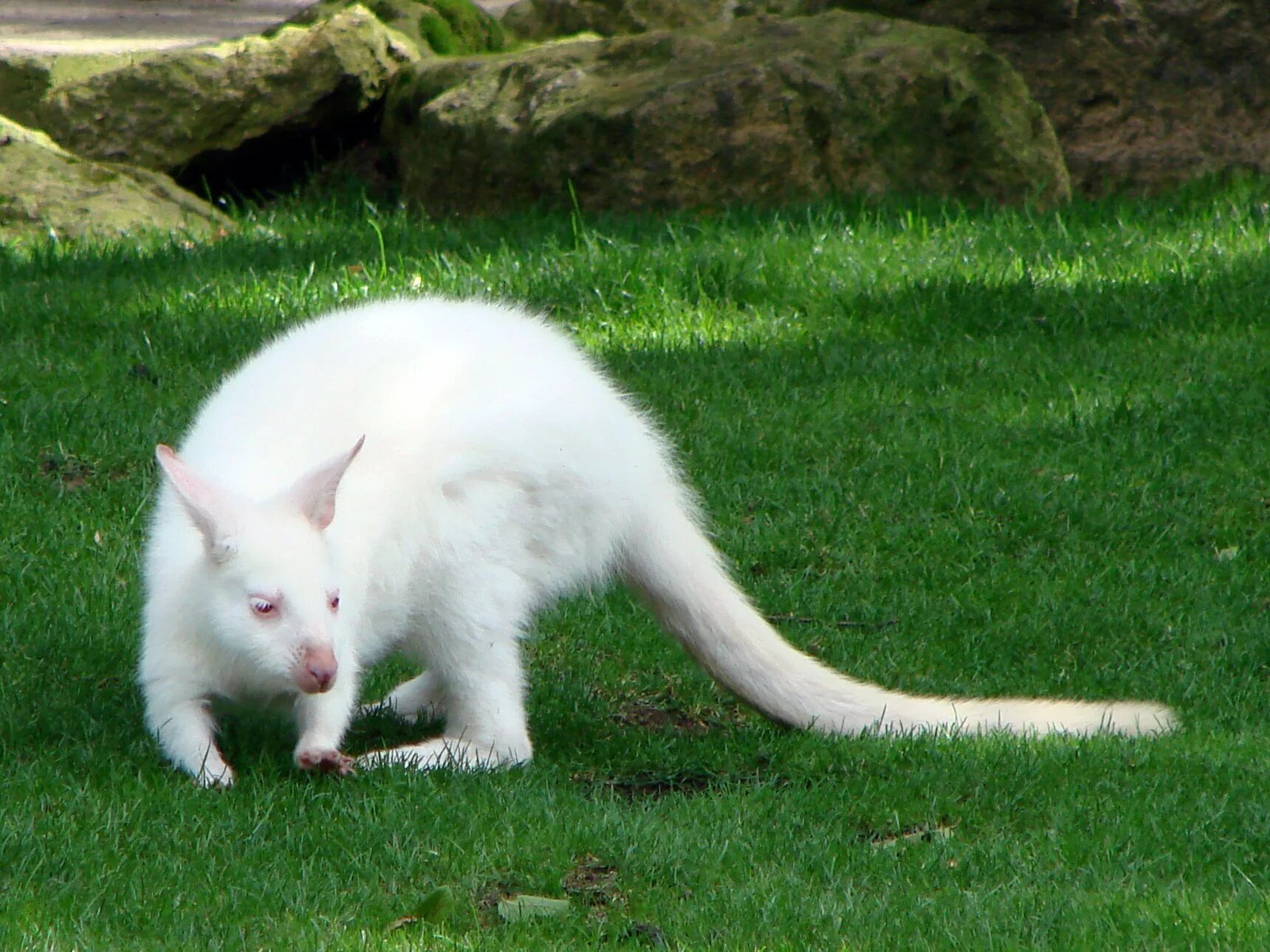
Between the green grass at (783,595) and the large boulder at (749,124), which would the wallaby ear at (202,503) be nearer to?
the green grass at (783,595)

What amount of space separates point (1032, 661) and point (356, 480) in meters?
2.17

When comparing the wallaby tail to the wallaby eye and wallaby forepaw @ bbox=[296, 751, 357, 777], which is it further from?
the wallaby eye

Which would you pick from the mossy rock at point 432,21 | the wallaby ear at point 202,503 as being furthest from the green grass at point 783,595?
the mossy rock at point 432,21

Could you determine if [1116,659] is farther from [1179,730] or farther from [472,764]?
[472,764]

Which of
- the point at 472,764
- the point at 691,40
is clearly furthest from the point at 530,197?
the point at 472,764

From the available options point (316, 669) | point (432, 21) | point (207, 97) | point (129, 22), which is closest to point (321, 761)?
point (316, 669)

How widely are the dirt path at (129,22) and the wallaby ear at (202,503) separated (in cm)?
708

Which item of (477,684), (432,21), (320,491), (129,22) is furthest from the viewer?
(129,22)

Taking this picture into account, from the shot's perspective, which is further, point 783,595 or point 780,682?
point 783,595

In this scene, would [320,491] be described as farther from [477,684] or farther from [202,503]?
[477,684]

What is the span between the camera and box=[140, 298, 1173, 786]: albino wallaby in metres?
3.80

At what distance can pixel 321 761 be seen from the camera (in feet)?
13.0

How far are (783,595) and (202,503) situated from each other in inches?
92.7

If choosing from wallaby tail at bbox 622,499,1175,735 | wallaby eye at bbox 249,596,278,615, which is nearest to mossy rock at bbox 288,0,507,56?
wallaby tail at bbox 622,499,1175,735
